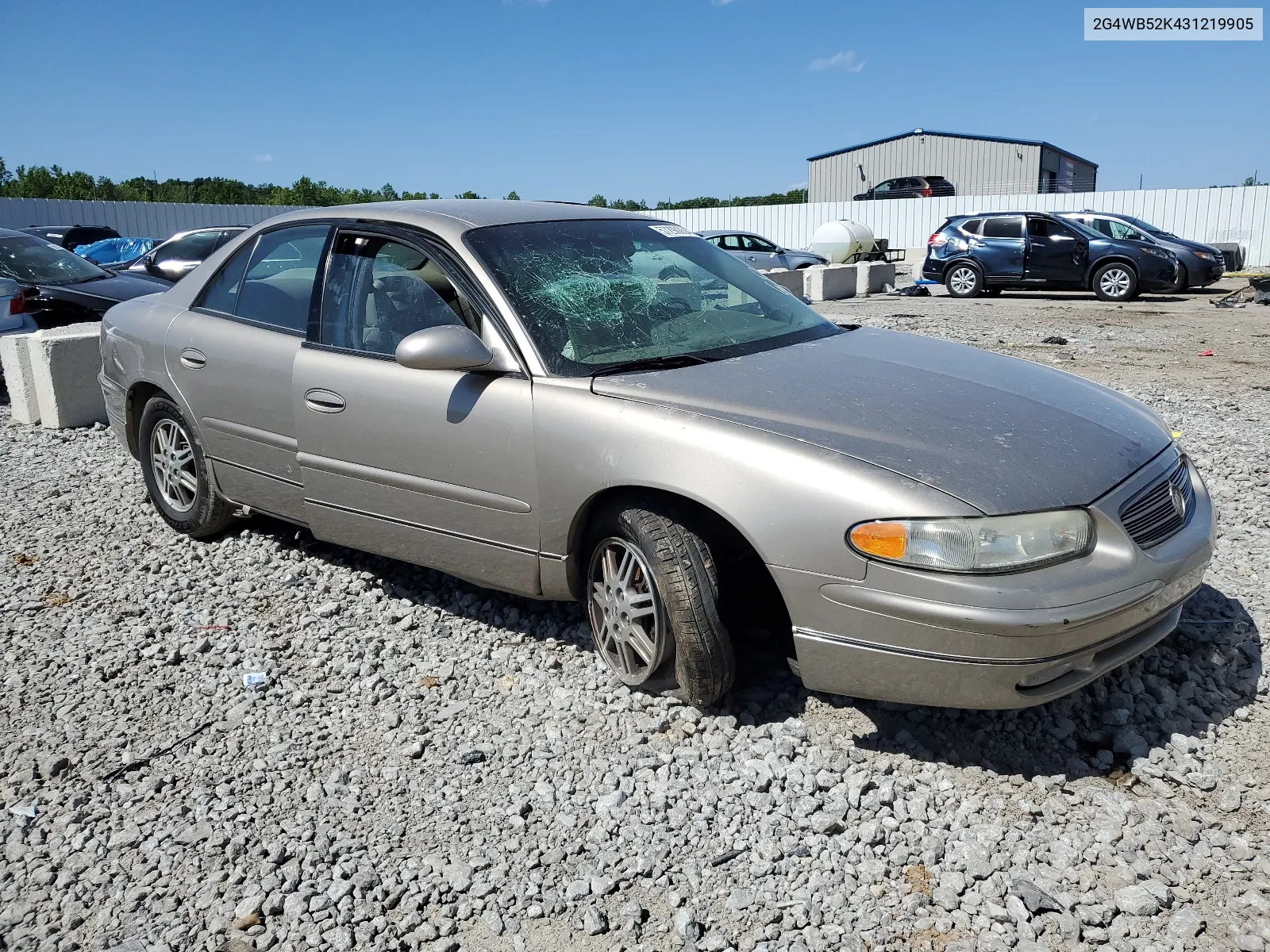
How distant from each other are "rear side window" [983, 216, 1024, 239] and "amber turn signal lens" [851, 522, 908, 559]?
18.9 metres

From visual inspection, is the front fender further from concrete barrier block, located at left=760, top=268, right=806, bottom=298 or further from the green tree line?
the green tree line

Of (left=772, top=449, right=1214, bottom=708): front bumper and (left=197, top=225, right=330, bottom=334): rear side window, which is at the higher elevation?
(left=197, top=225, right=330, bottom=334): rear side window

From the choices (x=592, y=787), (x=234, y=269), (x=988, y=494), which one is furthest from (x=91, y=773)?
(x=988, y=494)

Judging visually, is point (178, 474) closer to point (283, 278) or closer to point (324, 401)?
point (283, 278)

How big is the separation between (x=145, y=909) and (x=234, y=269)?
3.12m

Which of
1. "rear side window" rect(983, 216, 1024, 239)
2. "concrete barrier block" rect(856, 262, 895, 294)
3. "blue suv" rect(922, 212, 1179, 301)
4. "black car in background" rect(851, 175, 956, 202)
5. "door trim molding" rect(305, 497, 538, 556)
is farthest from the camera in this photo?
"black car in background" rect(851, 175, 956, 202)

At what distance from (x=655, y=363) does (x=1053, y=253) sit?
18.1 metres

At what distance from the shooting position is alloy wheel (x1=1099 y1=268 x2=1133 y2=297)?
1892 cm

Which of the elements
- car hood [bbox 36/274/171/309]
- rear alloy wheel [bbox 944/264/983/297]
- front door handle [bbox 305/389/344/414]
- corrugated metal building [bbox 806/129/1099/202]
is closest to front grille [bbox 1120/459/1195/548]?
front door handle [bbox 305/389/344/414]

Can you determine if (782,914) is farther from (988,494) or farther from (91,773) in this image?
(91,773)

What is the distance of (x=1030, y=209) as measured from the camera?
29.2 m

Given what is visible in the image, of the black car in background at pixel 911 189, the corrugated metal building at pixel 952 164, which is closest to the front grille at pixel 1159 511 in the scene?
the black car in background at pixel 911 189

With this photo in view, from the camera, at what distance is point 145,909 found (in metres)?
2.62

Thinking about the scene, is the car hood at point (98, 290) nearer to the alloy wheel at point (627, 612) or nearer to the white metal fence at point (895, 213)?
the alloy wheel at point (627, 612)
